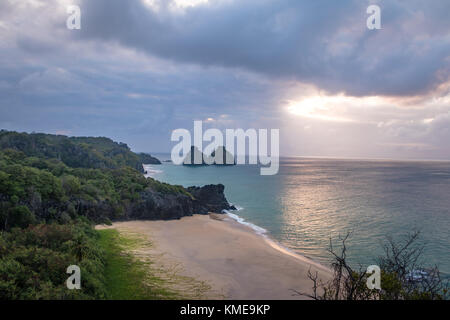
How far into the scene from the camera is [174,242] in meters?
35.5

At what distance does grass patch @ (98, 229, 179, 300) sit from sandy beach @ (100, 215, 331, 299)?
2.56 metres

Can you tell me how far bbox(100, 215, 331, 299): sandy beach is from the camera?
2270cm

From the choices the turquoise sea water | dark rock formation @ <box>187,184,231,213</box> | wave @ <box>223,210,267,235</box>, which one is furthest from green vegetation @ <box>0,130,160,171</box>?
wave @ <box>223,210,267,235</box>

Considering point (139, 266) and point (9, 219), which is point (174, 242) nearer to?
point (139, 266)

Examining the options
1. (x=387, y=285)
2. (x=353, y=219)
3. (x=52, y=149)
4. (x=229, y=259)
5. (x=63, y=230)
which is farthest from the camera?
(x=52, y=149)

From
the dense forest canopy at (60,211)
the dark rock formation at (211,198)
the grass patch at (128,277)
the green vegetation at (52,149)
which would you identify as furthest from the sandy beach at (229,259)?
the green vegetation at (52,149)

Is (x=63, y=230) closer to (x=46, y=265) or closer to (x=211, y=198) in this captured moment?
(x=46, y=265)

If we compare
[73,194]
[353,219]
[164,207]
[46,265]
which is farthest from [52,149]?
[353,219]

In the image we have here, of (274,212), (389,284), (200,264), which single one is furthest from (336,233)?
(389,284)

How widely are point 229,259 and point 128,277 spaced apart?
11.7 meters

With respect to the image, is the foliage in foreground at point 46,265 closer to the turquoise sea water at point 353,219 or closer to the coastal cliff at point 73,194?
the coastal cliff at point 73,194

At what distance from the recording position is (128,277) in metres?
21.8

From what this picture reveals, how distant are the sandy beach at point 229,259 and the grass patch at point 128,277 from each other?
8.39 ft

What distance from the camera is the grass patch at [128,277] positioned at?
19156mm
